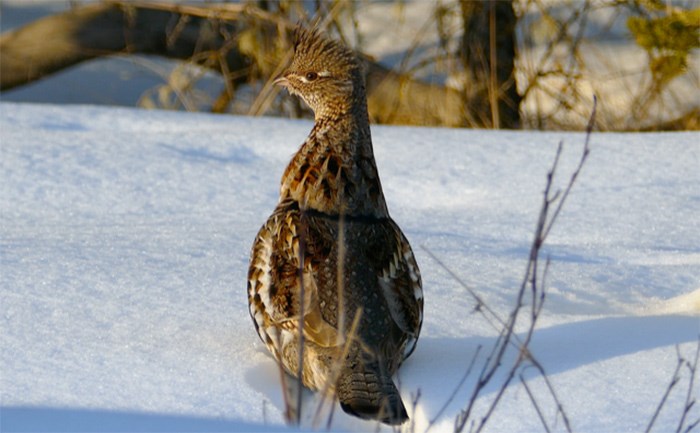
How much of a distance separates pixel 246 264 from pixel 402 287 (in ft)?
2.93

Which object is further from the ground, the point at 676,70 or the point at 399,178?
the point at 676,70

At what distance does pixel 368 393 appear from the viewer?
258 cm

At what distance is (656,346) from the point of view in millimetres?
2965

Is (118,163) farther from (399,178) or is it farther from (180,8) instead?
Answer: (180,8)

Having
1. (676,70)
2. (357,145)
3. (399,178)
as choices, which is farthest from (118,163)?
(676,70)

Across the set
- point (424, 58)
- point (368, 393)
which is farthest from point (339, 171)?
point (424, 58)

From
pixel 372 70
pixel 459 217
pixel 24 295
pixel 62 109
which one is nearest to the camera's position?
pixel 24 295

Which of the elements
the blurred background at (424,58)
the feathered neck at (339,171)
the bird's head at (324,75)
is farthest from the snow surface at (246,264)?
the blurred background at (424,58)

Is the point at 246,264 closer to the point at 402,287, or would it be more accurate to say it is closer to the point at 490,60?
the point at 402,287

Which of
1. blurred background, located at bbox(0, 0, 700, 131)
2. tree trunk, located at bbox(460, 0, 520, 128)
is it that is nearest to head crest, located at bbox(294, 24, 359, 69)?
blurred background, located at bbox(0, 0, 700, 131)

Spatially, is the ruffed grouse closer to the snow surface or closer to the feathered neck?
the feathered neck

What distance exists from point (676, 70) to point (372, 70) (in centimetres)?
197

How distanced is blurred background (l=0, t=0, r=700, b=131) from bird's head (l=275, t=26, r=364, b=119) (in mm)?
3317

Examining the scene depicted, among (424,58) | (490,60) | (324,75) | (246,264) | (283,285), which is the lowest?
(246,264)
